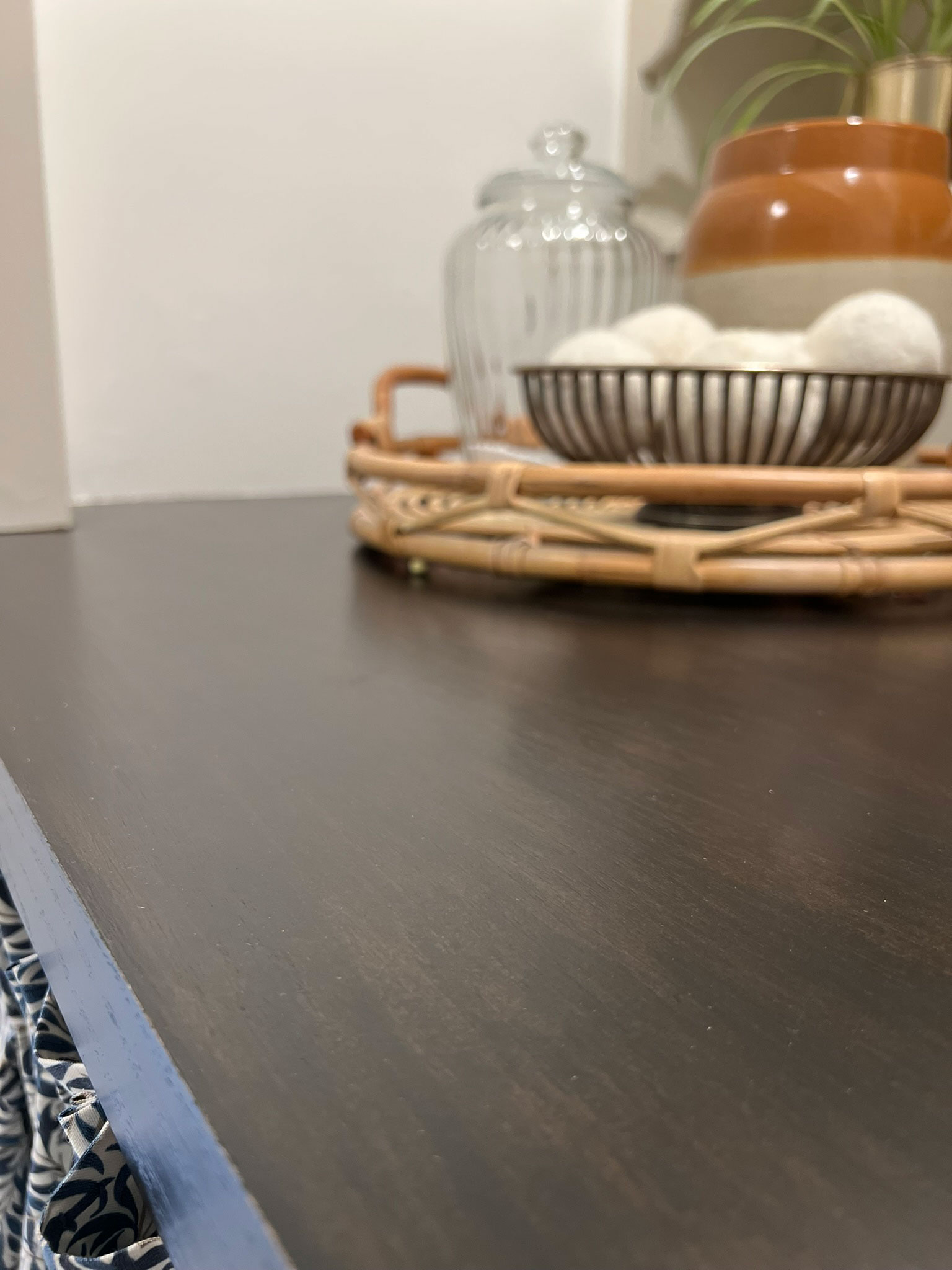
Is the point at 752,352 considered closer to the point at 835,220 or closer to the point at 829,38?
the point at 835,220

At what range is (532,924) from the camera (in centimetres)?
23

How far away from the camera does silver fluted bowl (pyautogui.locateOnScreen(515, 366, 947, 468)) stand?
0.56 meters

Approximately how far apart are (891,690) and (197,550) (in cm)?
50

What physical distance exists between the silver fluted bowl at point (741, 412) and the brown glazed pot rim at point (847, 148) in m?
0.18

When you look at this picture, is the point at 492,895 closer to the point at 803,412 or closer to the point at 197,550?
the point at 803,412

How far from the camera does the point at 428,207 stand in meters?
1.15

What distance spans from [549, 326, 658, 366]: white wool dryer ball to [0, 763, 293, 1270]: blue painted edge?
44 centimetres

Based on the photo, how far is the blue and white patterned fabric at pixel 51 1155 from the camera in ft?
0.87

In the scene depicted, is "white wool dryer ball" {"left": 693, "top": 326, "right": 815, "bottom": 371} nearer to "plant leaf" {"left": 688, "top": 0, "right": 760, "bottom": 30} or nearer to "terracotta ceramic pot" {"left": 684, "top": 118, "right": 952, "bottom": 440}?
"terracotta ceramic pot" {"left": 684, "top": 118, "right": 952, "bottom": 440}

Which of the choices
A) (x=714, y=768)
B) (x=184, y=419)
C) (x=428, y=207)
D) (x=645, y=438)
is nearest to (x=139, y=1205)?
(x=714, y=768)

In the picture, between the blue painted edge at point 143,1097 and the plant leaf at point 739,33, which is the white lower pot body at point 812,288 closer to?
the plant leaf at point 739,33

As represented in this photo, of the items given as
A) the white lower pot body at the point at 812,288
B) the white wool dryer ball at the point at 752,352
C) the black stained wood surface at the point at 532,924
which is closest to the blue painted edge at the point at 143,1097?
the black stained wood surface at the point at 532,924

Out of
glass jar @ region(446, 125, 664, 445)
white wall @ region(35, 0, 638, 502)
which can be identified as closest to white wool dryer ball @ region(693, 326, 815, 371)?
glass jar @ region(446, 125, 664, 445)

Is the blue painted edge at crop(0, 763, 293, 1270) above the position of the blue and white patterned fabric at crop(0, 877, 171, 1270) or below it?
above
